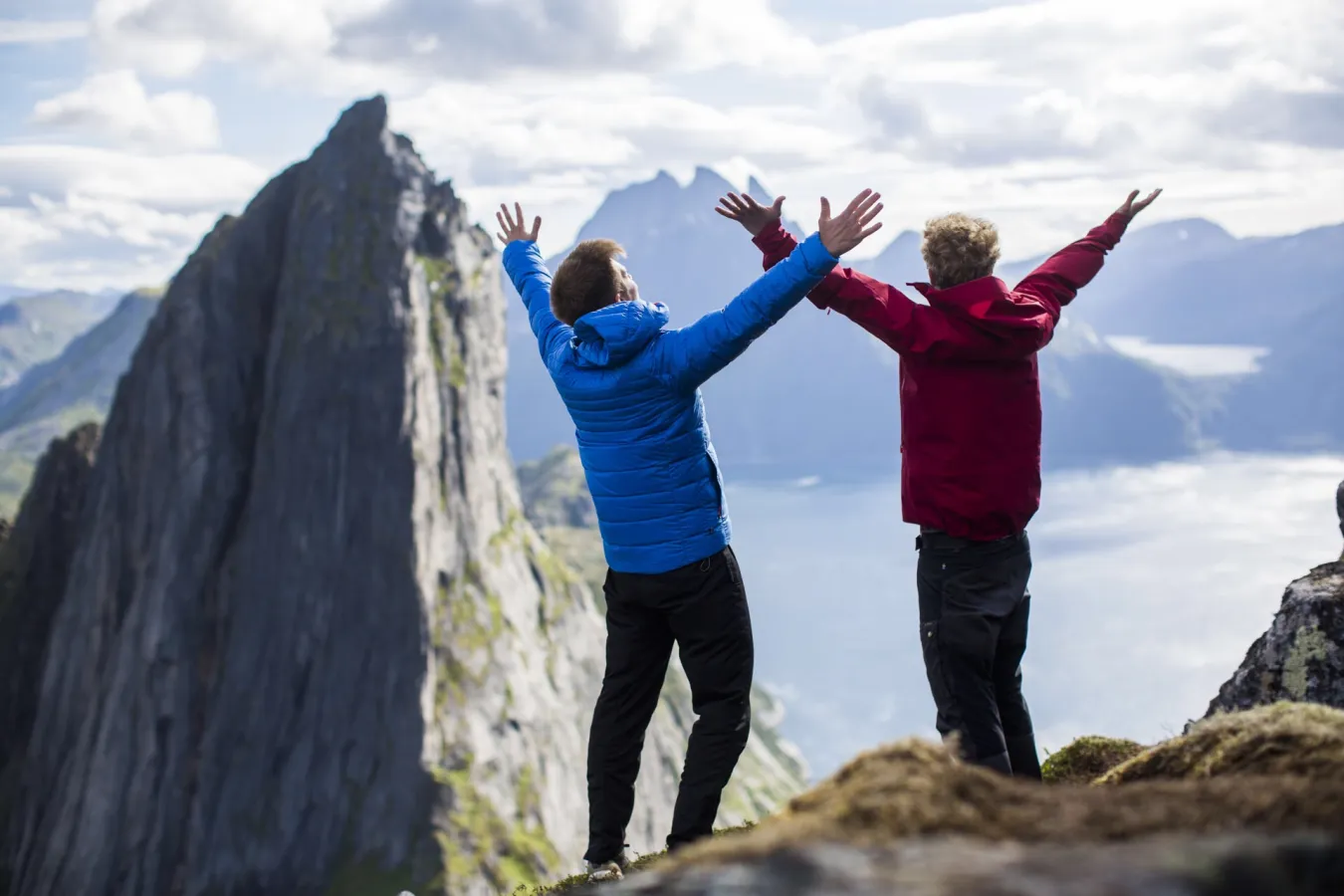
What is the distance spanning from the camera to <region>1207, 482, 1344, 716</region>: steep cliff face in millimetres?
9961

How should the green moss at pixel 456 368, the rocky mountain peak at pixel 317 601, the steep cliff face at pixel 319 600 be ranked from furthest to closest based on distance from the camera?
1. the green moss at pixel 456 368
2. the rocky mountain peak at pixel 317 601
3. the steep cliff face at pixel 319 600

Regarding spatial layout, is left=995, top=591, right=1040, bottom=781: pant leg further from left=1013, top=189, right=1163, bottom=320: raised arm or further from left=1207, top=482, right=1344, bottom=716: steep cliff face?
left=1013, top=189, right=1163, bottom=320: raised arm

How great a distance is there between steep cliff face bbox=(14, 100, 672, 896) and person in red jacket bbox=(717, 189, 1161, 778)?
102m

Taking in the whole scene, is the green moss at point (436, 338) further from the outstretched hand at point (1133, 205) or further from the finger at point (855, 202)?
the finger at point (855, 202)

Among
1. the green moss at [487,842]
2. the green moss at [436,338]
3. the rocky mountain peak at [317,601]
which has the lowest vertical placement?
the green moss at [487,842]

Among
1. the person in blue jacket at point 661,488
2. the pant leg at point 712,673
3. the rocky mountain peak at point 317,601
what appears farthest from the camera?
the rocky mountain peak at point 317,601

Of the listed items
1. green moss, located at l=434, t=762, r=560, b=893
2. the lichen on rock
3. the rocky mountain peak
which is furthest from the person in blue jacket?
the rocky mountain peak

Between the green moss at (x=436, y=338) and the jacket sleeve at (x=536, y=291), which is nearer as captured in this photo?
the jacket sleeve at (x=536, y=291)

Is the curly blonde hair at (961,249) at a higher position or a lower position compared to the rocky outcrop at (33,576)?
higher

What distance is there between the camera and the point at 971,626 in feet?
28.6

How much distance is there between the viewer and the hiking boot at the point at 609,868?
30.2 ft

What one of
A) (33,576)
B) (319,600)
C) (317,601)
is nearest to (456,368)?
(319,600)

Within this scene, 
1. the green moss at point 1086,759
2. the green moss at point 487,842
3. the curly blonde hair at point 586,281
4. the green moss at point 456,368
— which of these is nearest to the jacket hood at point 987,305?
the curly blonde hair at point 586,281

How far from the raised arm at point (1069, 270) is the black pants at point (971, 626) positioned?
1978 millimetres
